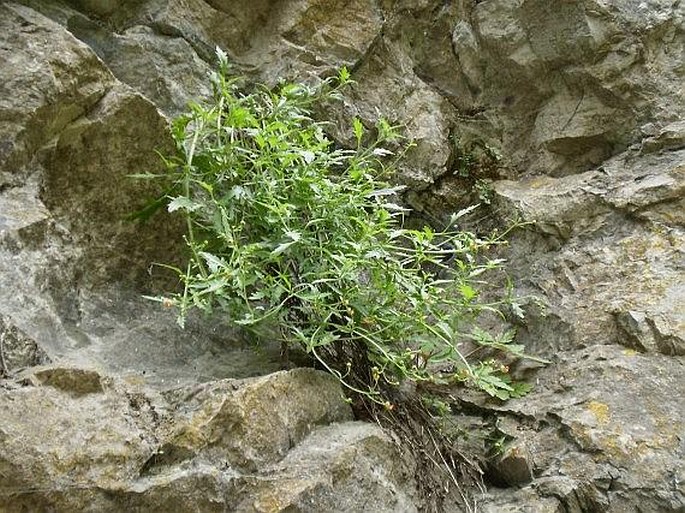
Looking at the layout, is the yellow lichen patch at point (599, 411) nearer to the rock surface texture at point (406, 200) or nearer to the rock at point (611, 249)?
the rock surface texture at point (406, 200)

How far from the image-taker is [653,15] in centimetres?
234

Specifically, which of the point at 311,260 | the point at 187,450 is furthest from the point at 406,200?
the point at 187,450

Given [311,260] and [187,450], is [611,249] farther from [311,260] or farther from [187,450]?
[187,450]

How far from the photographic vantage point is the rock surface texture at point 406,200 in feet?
3.98

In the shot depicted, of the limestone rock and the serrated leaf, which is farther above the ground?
the serrated leaf

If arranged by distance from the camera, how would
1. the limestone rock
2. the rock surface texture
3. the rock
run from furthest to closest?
1. the rock
2. the rock surface texture
3. the limestone rock

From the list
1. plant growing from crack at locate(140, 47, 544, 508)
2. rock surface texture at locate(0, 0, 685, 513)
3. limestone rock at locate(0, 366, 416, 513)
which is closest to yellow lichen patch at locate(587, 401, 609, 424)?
rock surface texture at locate(0, 0, 685, 513)

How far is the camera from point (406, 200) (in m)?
2.33

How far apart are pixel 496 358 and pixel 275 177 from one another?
0.84m

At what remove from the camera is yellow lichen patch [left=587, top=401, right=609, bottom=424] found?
1.52 meters

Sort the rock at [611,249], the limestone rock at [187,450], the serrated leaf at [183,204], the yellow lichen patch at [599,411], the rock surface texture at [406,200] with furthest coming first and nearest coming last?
the rock at [611,249]
the yellow lichen patch at [599,411]
the serrated leaf at [183,204]
the rock surface texture at [406,200]
the limestone rock at [187,450]

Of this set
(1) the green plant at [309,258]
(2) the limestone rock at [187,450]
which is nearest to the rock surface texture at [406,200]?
(2) the limestone rock at [187,450]

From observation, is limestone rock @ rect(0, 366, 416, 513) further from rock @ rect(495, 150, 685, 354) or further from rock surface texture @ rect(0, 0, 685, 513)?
rock @ rect(495, 150, 685, 354)

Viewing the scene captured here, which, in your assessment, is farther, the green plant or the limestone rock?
the green plant
